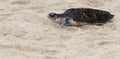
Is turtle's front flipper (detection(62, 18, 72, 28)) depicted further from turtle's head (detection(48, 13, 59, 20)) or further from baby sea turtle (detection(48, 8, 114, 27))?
turtle's head (detection(48, 13, 59, 20))

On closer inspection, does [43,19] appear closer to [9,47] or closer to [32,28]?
[32,28]

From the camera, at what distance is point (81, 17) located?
4.79m

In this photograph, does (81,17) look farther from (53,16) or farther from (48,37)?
(48,37)

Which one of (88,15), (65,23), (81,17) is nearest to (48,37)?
(65,23)

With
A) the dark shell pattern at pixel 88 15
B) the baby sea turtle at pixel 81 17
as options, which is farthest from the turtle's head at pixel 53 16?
the dark shell pattern at pixel 88 15

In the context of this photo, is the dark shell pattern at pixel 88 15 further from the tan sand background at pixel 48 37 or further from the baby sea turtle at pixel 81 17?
the tan sand background at pixel 48 37

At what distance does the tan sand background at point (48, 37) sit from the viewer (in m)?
3.86

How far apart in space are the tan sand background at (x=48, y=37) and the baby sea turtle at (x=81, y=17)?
0.29 ft

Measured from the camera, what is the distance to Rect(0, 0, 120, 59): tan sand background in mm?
3859

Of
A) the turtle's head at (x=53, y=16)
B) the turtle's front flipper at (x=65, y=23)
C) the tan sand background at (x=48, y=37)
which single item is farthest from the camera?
the turtle's head at (x=53, y=16)

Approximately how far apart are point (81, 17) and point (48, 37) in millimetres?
676

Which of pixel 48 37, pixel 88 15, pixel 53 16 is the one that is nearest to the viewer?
pixel 48 37

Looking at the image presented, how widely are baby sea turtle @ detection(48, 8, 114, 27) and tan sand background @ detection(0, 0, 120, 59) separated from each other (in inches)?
3.4

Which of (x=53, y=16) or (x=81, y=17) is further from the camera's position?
(x=53, y=16)
